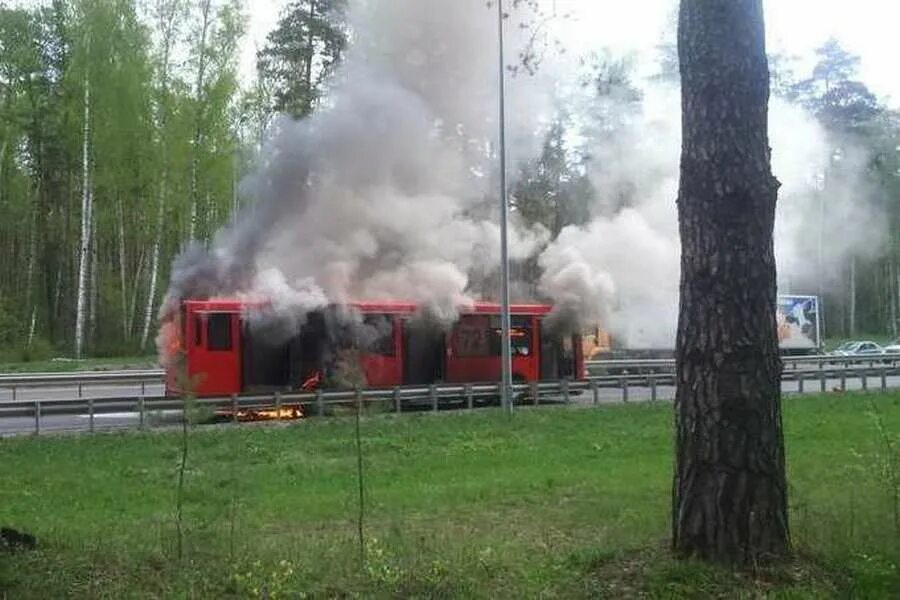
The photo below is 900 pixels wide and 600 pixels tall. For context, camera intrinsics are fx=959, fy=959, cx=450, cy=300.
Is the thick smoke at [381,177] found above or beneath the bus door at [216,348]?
above

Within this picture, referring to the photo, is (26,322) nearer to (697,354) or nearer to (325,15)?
(325,15)

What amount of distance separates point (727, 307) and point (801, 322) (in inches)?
1564

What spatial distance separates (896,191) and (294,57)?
28.9 meters

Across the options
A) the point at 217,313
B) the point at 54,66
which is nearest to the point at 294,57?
the point at 54,66

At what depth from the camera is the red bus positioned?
20.3 m

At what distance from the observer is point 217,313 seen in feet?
66.7

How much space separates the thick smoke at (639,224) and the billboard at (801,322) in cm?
633

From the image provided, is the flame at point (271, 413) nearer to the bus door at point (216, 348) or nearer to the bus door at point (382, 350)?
the bus door at point (216, 348)

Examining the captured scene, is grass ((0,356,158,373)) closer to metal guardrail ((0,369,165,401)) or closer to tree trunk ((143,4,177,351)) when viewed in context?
tree trunk ((143,4,177,351))

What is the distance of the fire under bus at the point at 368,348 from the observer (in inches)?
799

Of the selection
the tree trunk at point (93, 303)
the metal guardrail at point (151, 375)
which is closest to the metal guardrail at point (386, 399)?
the metal guardrail at point (151, 375)

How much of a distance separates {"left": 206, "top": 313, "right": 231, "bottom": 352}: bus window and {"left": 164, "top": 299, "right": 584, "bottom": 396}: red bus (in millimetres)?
21

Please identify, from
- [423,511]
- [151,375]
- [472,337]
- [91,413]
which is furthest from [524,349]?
[423,511]

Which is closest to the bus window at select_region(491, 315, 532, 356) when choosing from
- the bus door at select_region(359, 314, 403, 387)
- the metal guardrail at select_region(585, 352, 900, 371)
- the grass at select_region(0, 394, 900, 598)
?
the bus door at select_region(359, 314, 403, 387)
